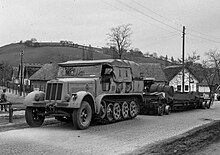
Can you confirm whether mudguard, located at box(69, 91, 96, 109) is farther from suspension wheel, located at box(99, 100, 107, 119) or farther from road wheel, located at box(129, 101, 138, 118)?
road wheel, located at box(129, 101, 138, 118)

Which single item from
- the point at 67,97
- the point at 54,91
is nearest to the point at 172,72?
the point at 54,91

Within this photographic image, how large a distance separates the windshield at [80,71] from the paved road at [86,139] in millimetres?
2187

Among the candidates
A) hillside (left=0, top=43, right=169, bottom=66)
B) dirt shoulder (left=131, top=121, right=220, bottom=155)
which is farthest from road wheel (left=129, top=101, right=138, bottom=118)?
hillside (left=0, top=43, right=169, bottom=66)

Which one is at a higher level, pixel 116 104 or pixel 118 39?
pixel 118 39

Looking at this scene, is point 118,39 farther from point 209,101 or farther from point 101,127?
point 101,127

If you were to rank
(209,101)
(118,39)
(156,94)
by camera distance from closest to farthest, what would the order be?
(156,94), (209,101), (118,39)

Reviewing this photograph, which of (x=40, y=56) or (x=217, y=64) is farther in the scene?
(x=40, y=56)

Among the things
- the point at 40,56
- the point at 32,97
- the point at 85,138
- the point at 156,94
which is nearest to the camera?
the point at 85,138

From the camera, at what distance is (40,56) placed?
89.6 meters

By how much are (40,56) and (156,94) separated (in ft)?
237

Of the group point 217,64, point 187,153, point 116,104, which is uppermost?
point 217,64

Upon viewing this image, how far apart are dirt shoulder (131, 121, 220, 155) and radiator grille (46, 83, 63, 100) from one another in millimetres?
4605

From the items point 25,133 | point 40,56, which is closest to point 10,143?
point 25,133

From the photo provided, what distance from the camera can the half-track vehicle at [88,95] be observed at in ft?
44.5
